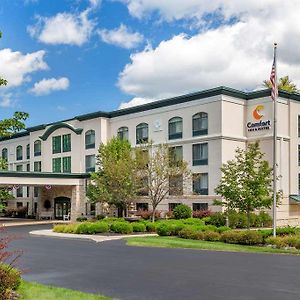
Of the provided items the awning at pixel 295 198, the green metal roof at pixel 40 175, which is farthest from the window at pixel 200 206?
the green metal roof at pixel 40 175

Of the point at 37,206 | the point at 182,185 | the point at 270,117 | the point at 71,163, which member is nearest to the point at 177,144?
the point at 182,185

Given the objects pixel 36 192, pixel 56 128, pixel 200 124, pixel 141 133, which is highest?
pixel 56 128

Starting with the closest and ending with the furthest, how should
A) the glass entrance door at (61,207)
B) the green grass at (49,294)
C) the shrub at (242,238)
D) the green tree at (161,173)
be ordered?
the green grass at (49,294) → the shrub at (242,238) → the green tree at (161,173) → the glass entrance door at (61,207)

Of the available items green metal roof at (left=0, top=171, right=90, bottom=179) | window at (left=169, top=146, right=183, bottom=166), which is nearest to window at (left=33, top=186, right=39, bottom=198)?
green metal roof at (left=0, top=171, right=90, bottom=179)

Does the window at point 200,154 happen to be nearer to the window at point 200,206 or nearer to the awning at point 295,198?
the window at point 200,206

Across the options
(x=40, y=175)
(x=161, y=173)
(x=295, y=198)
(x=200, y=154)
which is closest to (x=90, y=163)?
(x=40, y=175)

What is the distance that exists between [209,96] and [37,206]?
27691 millimetres

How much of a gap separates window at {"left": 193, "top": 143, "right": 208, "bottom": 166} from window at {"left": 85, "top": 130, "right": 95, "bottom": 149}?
14419 millimetres

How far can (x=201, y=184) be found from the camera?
46.7 m

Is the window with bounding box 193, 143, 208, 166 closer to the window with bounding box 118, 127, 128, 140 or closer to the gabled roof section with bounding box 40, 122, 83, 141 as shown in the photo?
the window with bounding box 118, 127, 128, 140

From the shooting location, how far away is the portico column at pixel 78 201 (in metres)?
55.1

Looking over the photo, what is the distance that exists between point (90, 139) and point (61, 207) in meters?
8.79

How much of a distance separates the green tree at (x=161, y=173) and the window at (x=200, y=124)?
3.40 meters

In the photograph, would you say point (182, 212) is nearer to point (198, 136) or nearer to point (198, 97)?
point (198, 136)
